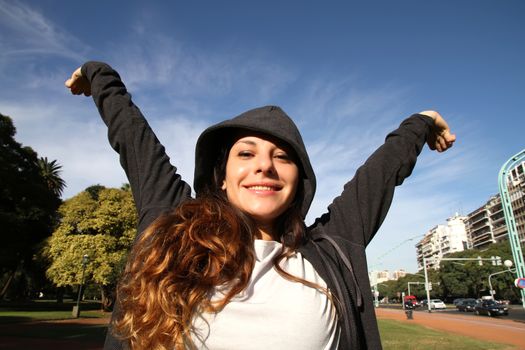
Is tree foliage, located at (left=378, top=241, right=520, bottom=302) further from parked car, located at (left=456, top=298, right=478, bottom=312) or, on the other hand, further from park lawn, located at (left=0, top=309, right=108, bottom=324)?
park lawn, located at (left=0, top=309, right=108, bottom=324)

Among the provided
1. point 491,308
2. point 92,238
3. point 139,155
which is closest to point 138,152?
point 139,155

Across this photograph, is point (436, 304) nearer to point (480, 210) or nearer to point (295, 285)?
point (295, 285)

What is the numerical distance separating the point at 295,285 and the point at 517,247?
16439mm

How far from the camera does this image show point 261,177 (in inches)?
72.6

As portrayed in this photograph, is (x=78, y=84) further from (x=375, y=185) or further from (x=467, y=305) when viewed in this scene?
(x=467, y=305)

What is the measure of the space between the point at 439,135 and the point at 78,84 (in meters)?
2.47

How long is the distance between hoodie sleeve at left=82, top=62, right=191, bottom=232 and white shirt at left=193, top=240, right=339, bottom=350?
2.11ft

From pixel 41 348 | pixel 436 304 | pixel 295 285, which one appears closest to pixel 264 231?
pixel 295 285

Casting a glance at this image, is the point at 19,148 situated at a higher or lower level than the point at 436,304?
higher

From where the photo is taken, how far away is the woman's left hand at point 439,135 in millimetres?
2441

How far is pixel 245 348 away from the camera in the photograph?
1.44 meters

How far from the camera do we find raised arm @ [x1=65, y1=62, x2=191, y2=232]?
1969 millimetres

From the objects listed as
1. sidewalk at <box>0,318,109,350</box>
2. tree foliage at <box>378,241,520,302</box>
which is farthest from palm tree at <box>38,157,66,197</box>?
tree foliage at <box>378,241,520,302</box>

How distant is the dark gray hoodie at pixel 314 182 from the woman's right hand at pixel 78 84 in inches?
3.4
